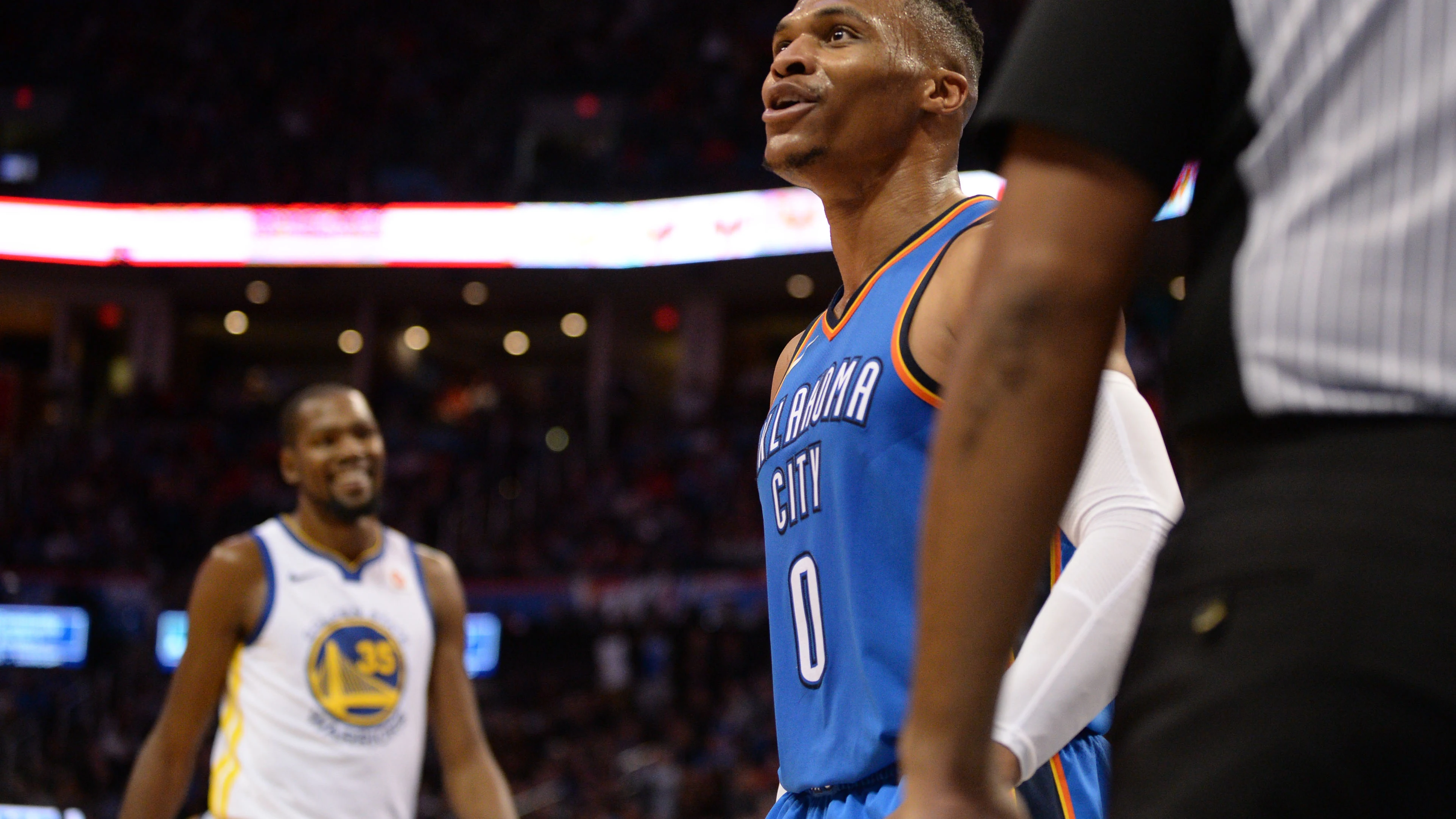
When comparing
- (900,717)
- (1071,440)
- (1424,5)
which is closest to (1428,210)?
(1424,5)

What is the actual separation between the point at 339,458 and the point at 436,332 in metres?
18.7

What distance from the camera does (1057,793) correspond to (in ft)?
6.05

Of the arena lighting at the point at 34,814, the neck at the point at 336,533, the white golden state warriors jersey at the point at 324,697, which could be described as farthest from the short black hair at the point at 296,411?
the arena lighting at the point at 34,814

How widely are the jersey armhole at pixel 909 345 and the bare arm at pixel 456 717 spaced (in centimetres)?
291

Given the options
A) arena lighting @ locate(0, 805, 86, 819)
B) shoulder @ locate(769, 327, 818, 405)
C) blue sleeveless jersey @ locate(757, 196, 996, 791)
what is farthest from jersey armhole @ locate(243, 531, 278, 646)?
arena lighting @ locate(0, 805, 86, 819)

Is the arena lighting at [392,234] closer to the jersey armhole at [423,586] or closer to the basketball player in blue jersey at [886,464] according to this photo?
the jersey armhole at [423,586]

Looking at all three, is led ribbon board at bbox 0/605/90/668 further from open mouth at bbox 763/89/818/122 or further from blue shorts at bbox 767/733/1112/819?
blue shorts at bbox 767/733/1112/819

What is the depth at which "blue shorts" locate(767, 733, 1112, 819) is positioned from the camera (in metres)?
1.84

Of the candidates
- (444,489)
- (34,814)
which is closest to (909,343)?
(34,814)

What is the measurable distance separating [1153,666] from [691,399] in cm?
1847

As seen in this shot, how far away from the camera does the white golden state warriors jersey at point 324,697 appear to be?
A: 4312mm

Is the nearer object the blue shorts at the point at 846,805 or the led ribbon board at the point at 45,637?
the blue shorts at the point at 846,805

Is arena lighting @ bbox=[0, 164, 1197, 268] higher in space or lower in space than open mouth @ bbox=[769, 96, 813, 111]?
lower

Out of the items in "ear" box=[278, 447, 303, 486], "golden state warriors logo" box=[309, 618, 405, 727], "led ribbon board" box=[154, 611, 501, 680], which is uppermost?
"ear" box=[278, 447, 303, 486]
